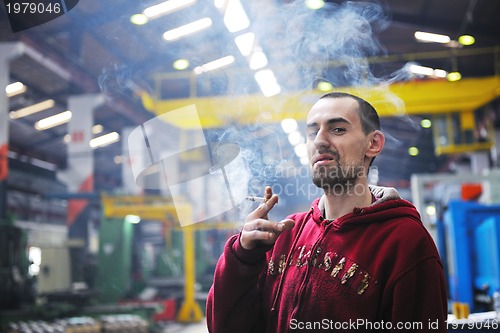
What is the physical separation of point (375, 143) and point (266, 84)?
128cm

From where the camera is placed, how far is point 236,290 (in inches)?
57.3

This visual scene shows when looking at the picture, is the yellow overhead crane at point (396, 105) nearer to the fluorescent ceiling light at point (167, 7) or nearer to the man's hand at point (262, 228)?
the fluorescent ceiling light at point (167, 7)

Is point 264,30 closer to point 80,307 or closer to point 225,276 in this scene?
point 225,276

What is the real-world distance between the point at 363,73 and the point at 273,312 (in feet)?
4.15

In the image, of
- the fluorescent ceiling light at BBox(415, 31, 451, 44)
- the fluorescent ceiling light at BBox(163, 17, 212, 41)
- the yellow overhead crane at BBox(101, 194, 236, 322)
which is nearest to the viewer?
the fluorescent ceiling light at BBox(163, 17, 212, 41)

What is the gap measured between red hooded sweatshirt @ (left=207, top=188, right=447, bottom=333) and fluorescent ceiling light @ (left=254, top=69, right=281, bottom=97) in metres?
1.30

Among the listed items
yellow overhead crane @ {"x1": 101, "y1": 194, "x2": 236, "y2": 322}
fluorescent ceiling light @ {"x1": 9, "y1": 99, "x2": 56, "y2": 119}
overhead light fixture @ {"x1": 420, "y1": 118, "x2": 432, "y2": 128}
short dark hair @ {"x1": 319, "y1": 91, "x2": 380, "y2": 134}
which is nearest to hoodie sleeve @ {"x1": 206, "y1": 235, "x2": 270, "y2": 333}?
short dark hair @ {"x1": 319, "y1": 91, "x2": 380, "y2": 134}

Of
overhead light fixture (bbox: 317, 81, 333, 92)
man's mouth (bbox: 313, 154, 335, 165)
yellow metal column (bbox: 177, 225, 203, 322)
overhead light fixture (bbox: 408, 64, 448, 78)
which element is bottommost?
yellow metal column (bbox: 177, 225, 203, 322)

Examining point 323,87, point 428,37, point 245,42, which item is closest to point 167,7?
point 245,42

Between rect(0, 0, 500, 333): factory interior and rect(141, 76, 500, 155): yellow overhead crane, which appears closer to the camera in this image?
rect(0, 0, 500, 333): factory interior

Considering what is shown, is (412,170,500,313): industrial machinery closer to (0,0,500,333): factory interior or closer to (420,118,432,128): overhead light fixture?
(0,0,500,333): factory interior

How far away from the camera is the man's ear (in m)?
1.59

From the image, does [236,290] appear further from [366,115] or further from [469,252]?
[469,252]

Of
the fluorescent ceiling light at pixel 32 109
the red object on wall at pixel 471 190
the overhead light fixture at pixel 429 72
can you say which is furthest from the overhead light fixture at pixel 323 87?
the fluorescent ceiling light at pixel 32 109
